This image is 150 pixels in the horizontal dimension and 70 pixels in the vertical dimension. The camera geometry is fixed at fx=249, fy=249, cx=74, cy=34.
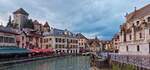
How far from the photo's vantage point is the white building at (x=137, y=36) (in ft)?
153

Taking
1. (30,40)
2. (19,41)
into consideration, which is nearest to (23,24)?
(30,40)

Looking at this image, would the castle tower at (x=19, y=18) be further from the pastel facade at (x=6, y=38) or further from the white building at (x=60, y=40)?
the pastel facade at (x=6, y=38)

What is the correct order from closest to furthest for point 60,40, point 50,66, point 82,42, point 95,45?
point 50,66 → point 60,40 → point 82,42 → point 95,45

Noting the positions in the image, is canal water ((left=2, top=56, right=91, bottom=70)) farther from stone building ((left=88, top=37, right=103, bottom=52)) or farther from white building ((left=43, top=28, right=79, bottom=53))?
stone building ((left=88, top=37, right=103, bottom=52))

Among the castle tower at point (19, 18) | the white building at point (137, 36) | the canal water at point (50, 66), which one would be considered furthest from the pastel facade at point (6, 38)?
the castle tower at point (19, 18)

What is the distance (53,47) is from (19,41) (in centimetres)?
2682

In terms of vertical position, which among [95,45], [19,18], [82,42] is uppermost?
[19,18]

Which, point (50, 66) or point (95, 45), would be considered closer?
point (50, 66)

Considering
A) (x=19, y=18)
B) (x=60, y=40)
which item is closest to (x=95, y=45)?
(x=60, y=40)

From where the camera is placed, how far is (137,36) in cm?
5191

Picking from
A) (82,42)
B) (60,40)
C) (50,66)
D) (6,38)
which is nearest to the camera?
(50,66)

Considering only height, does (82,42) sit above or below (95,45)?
above

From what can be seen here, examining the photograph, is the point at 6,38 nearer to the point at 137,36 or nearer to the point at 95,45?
the point at 137,36

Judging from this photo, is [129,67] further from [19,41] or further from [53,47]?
[53,47]
